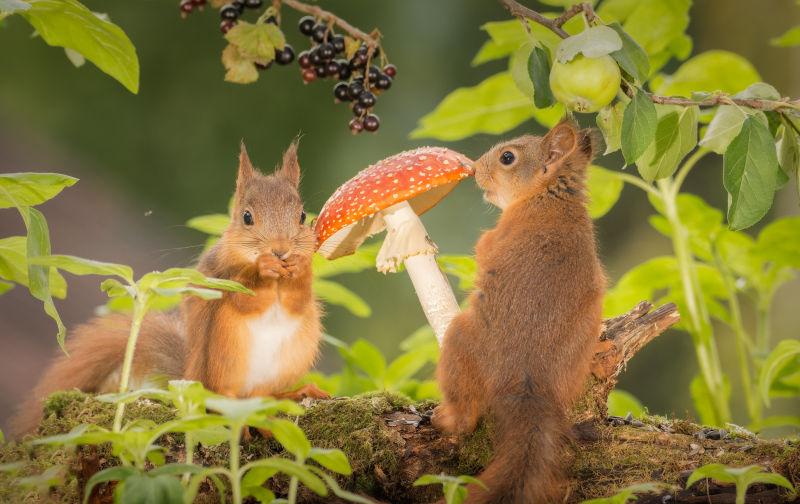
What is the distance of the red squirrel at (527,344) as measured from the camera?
4.55 feet

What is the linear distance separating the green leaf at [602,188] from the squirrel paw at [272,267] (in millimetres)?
883

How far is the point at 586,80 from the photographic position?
4.45 ft

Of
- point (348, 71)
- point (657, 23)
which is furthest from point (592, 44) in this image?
point (657, 23)

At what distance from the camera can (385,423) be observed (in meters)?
1.67

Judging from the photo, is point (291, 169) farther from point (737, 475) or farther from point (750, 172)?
point (737, 475)

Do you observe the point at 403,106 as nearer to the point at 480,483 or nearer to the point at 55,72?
the point at 55,72

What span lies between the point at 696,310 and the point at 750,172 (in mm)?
841

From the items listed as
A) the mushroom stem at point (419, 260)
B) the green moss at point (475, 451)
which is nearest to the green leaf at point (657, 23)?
the mushroom stem at point (419, 260)

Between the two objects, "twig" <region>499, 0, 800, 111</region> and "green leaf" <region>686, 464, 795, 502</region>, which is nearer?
"green leaf" <region>686, 464, 795, 502</region>

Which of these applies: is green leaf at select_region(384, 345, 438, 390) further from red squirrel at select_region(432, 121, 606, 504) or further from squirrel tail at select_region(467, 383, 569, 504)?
squirrel tail at select_region(467, 383, 569, 504)

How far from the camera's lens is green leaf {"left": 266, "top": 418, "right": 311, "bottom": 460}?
114 cm

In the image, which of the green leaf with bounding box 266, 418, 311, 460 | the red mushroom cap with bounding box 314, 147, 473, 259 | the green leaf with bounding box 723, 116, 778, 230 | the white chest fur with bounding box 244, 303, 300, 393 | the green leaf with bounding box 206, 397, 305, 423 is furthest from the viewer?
the white chest fur with bounding box 244, 303, 300, 393

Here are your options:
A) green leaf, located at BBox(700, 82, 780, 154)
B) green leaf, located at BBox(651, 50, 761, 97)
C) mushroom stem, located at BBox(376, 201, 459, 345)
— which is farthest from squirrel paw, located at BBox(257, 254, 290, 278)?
green leaf, located at BBox(651, 50, 761, 97)

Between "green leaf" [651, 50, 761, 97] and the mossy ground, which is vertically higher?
"green leaf" [651, 50, 761, 97]
